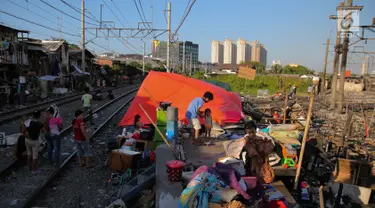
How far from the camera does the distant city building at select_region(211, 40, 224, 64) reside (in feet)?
460

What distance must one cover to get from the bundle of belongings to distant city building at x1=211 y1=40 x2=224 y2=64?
13741 centimetres

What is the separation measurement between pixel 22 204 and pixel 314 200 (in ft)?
18.3

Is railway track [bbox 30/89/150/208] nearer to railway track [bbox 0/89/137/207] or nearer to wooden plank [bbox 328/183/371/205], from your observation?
railway track [bbox 0/89/137/207]

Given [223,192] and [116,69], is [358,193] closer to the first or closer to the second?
[223,192]

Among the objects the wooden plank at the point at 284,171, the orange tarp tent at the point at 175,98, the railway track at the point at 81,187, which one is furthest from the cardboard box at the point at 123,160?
the orange tarp tent at the point at 175,98

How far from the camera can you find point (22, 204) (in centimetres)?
567

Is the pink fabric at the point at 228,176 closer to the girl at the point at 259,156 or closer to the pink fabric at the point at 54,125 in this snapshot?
the girl at the point at 259,156

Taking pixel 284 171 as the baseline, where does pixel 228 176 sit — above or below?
above

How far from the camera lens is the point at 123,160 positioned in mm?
7746

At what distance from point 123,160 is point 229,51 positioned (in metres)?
137

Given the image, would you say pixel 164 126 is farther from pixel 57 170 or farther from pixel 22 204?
pixel 22 204

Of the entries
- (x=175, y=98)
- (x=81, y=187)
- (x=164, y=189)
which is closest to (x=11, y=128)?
(x=175, y=98)

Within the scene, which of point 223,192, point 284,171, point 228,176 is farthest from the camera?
point 284,171

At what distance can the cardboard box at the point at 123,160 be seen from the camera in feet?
25.3
